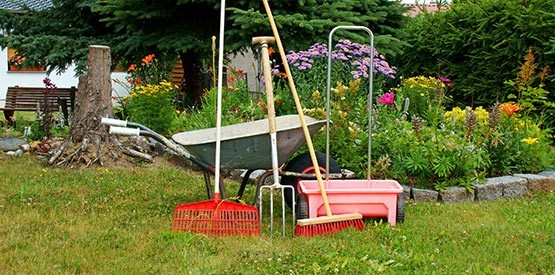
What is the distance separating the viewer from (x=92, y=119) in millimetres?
6191

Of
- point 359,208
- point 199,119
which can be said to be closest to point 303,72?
point 199,119

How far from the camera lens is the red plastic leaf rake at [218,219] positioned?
373cm

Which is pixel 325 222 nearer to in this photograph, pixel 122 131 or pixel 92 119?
pixel 122 131

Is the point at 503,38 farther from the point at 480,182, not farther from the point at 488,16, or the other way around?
the point at 480,182

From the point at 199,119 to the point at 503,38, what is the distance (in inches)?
131

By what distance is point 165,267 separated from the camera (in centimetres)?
321

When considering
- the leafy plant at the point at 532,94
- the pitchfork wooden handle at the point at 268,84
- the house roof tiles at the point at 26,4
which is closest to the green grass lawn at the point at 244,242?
the pitchfork wooden handle at the point at 268,84

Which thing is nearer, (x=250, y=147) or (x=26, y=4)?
(x=250, y=147)

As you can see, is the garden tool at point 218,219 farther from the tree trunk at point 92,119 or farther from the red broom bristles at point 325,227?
the tree trunk at point 92,119

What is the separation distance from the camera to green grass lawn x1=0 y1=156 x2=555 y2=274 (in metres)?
3.21

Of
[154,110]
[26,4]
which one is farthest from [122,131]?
[26,4]

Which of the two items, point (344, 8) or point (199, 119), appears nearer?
point (199, 119)

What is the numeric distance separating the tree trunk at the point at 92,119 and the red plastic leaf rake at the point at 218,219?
259 cm

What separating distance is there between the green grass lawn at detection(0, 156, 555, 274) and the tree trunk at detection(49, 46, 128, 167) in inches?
45.0
